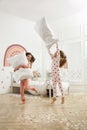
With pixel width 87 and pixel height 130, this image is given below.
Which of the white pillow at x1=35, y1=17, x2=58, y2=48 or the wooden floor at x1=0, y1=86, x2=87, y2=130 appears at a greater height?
the white pillow at x1=35, y1=17, x2=58, y2=48

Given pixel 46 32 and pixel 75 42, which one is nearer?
pixel 46 32

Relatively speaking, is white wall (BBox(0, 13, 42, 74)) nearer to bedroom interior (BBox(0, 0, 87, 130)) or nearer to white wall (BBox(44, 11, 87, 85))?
bedroom interior (BBox(0, 0, 87, 130))

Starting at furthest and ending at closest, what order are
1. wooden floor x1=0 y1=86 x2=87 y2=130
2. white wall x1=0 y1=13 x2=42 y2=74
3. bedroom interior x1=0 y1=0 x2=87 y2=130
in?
white wall x1=0 y1=13 x2=42 y2=74, bedroom interior x1=0 y1=0 x2=87 y2=130, wooden floor x1=0 y1=86 x2=87 y2=130

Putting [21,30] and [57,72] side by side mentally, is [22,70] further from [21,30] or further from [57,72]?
[21,30]

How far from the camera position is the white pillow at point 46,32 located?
386 cm

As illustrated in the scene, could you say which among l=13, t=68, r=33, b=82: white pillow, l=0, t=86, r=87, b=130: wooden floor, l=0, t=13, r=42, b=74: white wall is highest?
l=0, t=13, r=42, b=74: white wall

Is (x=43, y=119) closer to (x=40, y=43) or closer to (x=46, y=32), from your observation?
(x=46, y=32)

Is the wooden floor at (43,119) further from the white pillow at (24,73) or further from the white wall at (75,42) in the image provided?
the white wall at (75,42)

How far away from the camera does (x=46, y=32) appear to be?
12.7 ft

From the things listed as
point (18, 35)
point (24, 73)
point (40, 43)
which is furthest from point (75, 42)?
point (24, 73)

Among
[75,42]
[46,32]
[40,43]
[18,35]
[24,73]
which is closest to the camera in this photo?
[46,32]

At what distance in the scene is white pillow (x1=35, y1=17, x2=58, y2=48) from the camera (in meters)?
3.86

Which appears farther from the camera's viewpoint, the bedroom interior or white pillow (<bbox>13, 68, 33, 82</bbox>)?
the bedroom interior

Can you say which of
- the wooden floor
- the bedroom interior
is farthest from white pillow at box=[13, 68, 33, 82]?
the wooden floor
